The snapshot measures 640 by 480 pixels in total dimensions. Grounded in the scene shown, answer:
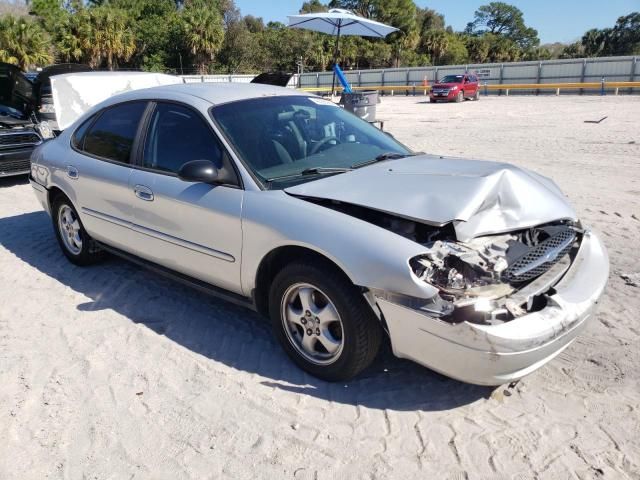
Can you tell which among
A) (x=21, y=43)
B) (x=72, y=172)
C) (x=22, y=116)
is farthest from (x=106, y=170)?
(x=21, y=43)

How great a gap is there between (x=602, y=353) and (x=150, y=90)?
3878 mm

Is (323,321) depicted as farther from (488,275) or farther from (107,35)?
(107,35)

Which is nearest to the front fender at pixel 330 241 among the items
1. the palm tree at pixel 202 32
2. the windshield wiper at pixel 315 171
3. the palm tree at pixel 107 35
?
the windshield wiper at pixel 315 171

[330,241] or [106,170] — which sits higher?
[106,170]

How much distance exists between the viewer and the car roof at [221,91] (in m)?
3.88

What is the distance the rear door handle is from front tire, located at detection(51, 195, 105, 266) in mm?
341

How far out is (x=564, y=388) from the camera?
309 centimetres

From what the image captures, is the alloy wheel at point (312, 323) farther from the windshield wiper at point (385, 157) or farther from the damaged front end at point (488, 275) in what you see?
the windshield wiper at point (385, 157)

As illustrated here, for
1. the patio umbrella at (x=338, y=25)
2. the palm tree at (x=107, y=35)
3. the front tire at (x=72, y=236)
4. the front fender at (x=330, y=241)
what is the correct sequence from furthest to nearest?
the palm tree at (x=107, y=35)
the patio umbrella at (x=338, y=25)
the front tire at (x=72, y=236)
the front fender at (x=330, y=241)

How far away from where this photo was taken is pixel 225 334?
3.84 m

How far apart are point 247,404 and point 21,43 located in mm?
40235

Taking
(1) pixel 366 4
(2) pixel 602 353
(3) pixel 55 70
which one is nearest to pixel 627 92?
(3) pixel 55 70

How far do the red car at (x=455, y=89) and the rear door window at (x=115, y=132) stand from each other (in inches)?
1025

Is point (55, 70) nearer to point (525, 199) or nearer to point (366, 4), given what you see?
point (525, 199)
